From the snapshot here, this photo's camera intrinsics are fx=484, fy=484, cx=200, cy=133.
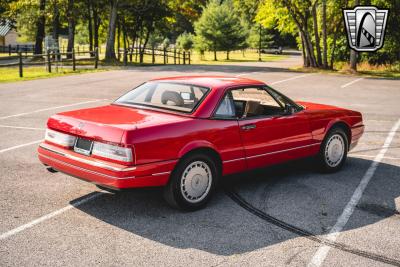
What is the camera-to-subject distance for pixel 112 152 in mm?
4977

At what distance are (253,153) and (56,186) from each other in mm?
2592

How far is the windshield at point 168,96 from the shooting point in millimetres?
5777

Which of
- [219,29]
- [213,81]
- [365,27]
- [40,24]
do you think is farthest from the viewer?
[219,29]

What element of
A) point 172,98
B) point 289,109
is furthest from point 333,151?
point 172,98

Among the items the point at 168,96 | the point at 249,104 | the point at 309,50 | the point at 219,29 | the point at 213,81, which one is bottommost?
the point at 249,104

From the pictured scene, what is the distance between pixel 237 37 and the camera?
5809 cm

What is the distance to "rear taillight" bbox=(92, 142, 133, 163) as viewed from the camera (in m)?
4.88

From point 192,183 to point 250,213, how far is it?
0.74 m

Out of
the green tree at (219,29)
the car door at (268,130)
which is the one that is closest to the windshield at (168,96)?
the car door at (268,130)

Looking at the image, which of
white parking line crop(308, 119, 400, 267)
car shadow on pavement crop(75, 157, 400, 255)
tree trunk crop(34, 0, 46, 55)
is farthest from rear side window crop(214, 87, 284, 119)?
tree trunk crop(34, 0, 46, 55)

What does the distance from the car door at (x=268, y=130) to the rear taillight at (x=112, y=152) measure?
1.57 metres

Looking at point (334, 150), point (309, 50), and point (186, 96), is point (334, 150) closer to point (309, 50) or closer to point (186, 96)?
point (186, 96)

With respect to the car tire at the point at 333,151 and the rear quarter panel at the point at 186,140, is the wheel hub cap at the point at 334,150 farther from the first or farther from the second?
the rear quarter panel at the point at 186,140

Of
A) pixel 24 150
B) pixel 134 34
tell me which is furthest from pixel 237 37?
pixel 24 150
